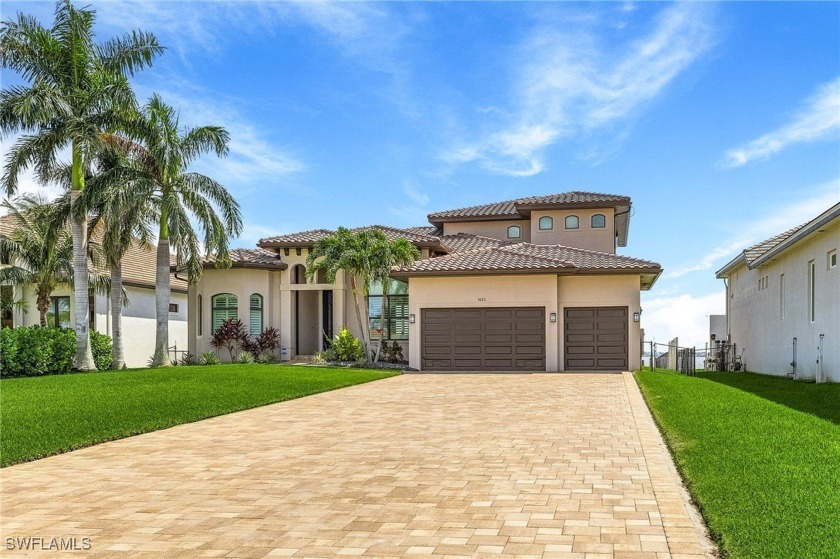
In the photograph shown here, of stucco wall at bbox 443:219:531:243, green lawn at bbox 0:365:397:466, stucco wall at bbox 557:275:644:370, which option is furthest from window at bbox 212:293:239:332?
stucco wall at bbox 557:275:644:370

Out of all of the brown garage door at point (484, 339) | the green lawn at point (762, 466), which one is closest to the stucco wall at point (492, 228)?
the brown garage door at point (484, 339)

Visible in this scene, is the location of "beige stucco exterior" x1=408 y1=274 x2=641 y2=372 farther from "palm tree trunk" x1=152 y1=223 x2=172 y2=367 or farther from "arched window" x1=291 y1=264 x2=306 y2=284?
"palm tree trunk" x1=152 y1=223 x2=172 y2=367

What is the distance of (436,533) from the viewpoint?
5.83m

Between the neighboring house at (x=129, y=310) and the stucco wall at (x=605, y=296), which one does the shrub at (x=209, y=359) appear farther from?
the stucco wall at (x=605, y=296)

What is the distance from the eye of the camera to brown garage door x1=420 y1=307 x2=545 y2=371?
2506cm

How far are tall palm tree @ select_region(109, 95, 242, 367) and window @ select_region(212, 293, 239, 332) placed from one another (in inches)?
124

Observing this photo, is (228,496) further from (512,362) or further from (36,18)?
(36,18)

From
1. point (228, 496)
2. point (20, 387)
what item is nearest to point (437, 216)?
point (20, 387)

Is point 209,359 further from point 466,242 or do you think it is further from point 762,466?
point 762,466

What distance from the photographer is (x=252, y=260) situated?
2884cm

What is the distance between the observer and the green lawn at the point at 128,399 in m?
10.5

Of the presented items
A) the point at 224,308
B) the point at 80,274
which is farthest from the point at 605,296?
the point at 80,274

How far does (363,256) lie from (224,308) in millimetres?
7306

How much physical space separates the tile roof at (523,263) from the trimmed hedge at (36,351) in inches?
436
